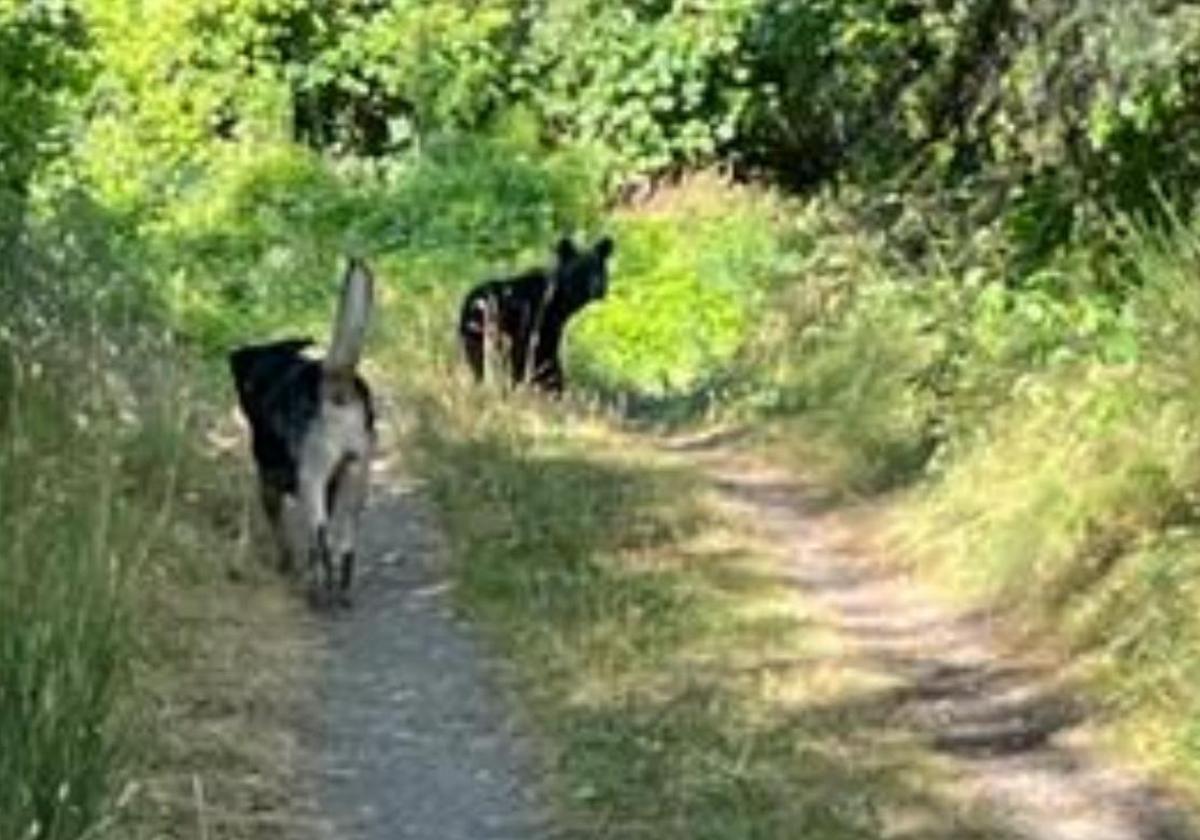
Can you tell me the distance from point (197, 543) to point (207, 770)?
2746mm

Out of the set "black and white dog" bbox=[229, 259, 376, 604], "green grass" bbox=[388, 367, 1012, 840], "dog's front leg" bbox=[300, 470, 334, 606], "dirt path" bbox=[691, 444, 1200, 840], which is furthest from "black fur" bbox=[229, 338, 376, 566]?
"dirt path" bbox=[691, 444, 1200, 840]

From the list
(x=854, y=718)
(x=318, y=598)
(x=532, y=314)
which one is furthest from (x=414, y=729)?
(x=532, y=314)

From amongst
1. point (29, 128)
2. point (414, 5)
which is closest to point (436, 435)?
point (29, 128)

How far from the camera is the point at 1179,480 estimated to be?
9203mm

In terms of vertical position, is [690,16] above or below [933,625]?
above

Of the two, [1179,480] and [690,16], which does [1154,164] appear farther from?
[690,16]

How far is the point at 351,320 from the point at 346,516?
2.63 ft

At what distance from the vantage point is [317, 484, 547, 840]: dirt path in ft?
24.3

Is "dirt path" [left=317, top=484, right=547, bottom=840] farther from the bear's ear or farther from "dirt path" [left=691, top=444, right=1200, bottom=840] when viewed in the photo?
the bear's ear

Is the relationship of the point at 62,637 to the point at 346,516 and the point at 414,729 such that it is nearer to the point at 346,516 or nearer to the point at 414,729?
the point at 414,729

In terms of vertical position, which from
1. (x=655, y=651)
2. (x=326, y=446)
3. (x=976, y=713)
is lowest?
(x=976, y=713)

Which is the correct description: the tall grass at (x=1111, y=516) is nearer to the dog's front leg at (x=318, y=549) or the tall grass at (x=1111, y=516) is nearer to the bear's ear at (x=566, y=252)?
the dog's front leg at (x=318, y=549)

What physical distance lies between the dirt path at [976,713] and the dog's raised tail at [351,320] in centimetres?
184

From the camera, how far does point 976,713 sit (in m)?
8.52
